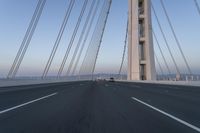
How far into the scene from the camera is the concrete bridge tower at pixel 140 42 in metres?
53.4

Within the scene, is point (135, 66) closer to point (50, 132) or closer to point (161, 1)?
point (161, 1)

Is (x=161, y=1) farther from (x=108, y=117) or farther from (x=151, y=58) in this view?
(x=108, y=117)

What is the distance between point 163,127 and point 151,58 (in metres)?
46.7

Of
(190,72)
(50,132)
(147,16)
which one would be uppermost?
(147,16)

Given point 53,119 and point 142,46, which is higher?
point 142,46

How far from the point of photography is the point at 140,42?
56.6m

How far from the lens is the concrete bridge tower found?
53406 millimetres

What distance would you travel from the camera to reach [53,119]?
849cm

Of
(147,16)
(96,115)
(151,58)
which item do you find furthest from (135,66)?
(96,115)

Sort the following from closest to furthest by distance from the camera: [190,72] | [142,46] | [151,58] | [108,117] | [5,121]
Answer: [5,121]
[108,117]
[190,72]
[151,58]
[142,46]

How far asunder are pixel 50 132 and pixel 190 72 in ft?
117

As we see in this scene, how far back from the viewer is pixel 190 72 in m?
40.3

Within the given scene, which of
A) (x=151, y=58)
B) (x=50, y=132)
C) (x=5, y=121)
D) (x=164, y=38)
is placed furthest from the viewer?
(x=151, y=58)

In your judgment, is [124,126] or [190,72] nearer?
[124,126]
